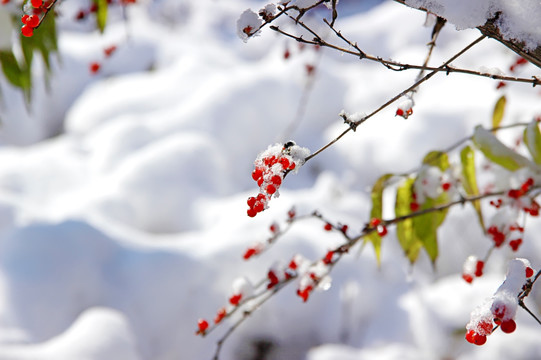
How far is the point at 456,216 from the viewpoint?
2027 millimetres

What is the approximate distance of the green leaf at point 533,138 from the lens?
586mm

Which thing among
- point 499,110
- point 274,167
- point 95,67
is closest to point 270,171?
point 274,167

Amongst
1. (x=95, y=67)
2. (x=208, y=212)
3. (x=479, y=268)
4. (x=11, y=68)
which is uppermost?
(x=95, y=67)

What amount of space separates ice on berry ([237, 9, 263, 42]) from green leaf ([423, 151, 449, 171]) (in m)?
0.37

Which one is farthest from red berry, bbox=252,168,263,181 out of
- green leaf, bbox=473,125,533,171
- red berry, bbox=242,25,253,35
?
green leaf, bbox=473,125,533,171

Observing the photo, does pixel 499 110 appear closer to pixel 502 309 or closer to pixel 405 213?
pixel 405 213

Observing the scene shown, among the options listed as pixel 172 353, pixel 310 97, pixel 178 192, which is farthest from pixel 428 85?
pixel 172 353

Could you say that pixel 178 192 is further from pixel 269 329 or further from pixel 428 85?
pixel 428 85

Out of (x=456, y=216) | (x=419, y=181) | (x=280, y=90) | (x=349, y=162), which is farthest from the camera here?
Answer: (x=280, y=90)

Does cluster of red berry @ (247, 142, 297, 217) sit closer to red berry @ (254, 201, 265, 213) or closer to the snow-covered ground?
red berry @ (254, 201, 265, 213)

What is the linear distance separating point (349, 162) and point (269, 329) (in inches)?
50.6

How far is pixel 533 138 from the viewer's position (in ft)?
1.94

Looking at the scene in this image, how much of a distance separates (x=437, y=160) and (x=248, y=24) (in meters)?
0.39

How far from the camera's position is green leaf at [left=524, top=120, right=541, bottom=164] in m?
0.59
